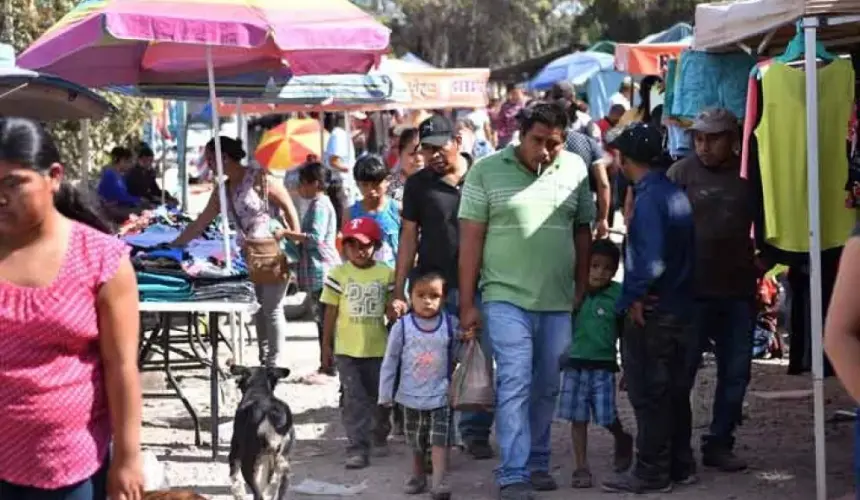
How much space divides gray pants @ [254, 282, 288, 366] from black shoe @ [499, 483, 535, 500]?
2799 millimetres

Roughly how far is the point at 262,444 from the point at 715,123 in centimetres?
287

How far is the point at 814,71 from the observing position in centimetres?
703

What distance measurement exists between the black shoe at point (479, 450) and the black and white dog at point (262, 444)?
1617 millimetres

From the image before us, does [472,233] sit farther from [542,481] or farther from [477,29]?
[477,29]

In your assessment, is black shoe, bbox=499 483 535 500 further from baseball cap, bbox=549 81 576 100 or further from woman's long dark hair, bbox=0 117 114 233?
baseball cap, bbox=549 81 576 100

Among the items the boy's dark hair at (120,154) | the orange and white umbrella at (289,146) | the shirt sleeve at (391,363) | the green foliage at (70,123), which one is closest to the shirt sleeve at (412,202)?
the shirt sleeve at (391,363)

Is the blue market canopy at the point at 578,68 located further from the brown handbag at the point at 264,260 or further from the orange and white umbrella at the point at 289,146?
the brown handbag at the point at 264,260

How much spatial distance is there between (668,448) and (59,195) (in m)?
4.08

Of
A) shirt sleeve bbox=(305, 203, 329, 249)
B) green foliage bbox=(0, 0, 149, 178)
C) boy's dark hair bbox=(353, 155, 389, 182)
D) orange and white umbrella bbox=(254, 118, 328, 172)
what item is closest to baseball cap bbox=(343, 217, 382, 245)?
boy's dark hair bbox=(353, 155, 389, 182)

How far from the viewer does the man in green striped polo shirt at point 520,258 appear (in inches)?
296

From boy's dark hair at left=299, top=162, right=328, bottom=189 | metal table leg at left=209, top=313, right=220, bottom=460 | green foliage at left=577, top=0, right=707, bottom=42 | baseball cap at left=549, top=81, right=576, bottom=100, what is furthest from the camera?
green foliage at left=577, top=0, right=707, bottom=42

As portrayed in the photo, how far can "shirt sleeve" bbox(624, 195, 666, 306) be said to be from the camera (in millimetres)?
7445

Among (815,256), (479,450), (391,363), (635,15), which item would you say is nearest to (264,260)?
(479,450)

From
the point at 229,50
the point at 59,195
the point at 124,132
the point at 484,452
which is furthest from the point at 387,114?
the point at 59,195
